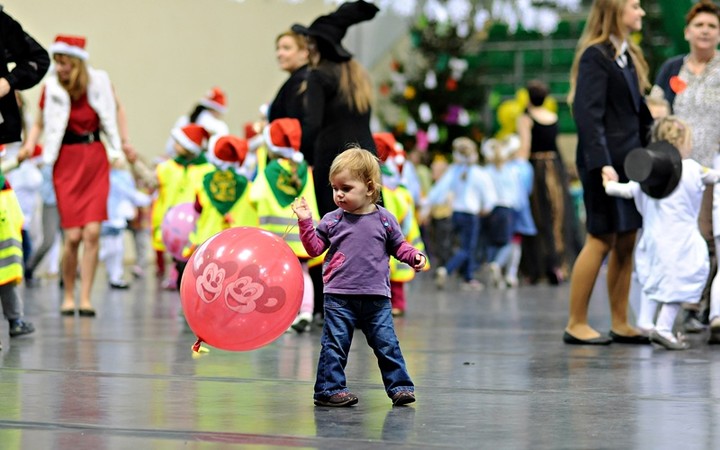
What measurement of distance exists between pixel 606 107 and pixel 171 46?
41.7 ft

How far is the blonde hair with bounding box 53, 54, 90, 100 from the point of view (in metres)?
9.15

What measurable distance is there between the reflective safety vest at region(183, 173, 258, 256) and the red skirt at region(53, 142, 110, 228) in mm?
712

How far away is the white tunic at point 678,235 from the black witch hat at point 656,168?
0.09m

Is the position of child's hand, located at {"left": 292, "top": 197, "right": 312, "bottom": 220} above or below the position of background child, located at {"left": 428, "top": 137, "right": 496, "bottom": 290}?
above

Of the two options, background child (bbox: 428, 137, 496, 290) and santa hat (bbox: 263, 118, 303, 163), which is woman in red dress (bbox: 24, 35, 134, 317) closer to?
santa hat (bbox: 263, 118, 303, 163)

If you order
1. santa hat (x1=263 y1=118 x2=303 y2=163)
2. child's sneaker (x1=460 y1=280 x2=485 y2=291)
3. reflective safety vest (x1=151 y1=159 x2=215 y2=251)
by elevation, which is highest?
santa hat (x1=263 y1=118 x2=303 y2=163)

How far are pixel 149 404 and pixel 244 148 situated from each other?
4.14 meters

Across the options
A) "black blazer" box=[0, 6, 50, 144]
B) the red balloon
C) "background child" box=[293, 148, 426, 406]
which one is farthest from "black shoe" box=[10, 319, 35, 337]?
"background child" box=[293, 148, 426, 406]

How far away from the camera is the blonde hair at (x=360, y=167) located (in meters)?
4.82

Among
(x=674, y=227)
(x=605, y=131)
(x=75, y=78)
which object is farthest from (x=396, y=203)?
(x=674, y=227)

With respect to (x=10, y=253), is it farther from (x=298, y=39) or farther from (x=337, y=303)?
(x=337, y=303)

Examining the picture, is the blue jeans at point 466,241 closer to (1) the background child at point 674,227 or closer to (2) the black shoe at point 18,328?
(1) the background child at point 674,227

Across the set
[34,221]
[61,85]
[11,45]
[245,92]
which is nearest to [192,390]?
[11,45]

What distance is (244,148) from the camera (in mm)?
8797
